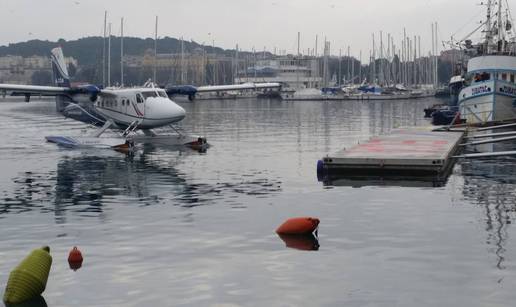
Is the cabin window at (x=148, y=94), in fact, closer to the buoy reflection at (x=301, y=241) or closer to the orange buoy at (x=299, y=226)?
the orange buoy at (x=299, y=226)

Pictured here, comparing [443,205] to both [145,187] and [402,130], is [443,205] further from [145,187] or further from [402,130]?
[402,130]

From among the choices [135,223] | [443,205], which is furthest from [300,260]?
[443,205]

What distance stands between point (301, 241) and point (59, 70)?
32.0 meters

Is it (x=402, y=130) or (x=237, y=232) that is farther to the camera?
(x=402, y=130)

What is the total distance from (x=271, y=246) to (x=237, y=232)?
62.7 inches

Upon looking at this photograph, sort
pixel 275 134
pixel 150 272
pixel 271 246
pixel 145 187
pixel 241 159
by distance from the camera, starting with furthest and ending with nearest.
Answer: pixel 275 134
pixel 241 159
pixel 145 187
pixel 271 246
pixel 150 272

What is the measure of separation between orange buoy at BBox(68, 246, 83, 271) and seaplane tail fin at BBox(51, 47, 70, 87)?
1232 inches

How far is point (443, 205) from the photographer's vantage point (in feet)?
68.0

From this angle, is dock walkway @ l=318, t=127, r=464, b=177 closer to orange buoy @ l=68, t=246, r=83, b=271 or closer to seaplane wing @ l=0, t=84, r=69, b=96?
orange buoy @ l=68, t=246, r=83, b=271

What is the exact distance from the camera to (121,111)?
4028 centimetres

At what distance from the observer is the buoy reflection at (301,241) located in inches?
620

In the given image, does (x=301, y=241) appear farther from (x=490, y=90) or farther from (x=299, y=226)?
(x=490, y=90)

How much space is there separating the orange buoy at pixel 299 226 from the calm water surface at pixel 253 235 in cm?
26

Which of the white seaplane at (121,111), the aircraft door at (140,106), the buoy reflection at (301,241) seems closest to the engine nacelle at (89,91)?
the white seaplane at (121,111)
